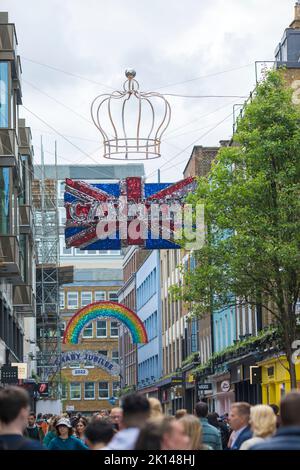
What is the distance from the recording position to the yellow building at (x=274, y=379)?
1737 inches

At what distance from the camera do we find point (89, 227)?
36.2 m

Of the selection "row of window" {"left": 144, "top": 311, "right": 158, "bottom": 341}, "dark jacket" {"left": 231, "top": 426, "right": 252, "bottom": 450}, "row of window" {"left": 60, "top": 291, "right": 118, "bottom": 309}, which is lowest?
"dark jacket" {"left": 231, "top": 426, "right": 252, "bottom": 450}

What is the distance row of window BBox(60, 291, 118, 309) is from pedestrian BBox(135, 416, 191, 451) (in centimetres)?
12961

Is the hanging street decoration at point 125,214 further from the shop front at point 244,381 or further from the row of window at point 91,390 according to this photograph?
the row of window at point 91,390

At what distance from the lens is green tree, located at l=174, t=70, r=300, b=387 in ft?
112

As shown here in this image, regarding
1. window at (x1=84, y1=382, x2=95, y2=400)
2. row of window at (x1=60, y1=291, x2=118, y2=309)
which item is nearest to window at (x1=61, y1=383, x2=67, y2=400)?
window at (x1=84, y1=382, x2=95, y2=400)

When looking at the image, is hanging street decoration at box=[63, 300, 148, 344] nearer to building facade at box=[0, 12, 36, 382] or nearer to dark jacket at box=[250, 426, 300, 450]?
building facade at box=[0, 12, 36, 382]

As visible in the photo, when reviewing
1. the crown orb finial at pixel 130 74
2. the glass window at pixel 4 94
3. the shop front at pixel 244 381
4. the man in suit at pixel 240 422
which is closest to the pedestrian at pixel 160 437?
the man in suit at pixel 240 422

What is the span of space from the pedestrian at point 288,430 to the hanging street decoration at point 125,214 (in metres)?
28.1

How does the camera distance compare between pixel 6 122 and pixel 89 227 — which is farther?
pixel 6 122

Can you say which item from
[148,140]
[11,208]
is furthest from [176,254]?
[148,140]
